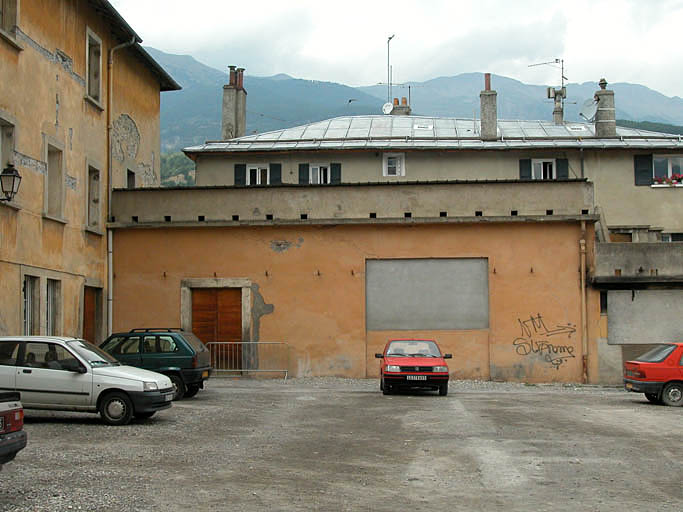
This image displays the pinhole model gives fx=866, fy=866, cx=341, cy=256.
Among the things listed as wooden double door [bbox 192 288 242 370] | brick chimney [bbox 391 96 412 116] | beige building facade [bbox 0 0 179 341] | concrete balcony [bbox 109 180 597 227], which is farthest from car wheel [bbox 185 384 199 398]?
brick chimney [bbox 391 96 412 116]

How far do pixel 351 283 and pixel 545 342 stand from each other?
6.05m

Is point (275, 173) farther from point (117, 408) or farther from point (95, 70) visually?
point (117, 408)

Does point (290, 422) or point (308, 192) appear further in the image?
point (308, 192)

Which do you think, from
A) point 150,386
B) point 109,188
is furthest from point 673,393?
point 109,188

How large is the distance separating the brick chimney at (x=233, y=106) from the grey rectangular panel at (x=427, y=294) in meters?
15.3

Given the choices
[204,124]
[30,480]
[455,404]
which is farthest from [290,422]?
[204,124]

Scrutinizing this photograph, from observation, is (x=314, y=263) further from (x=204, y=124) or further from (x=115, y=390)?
(x=204, y=124)

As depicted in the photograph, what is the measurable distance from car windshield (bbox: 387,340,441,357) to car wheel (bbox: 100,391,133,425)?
8554 millimetres

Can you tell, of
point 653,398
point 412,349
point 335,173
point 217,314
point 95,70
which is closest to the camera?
point 653,398

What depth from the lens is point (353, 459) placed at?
1112cm

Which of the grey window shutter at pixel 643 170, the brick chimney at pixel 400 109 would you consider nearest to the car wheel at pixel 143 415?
the grey window shutter at pixel 643 170

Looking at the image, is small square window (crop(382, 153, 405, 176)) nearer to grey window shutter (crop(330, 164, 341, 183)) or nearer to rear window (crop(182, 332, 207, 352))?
grey window shutter (crop(330, 164, 341, 183))

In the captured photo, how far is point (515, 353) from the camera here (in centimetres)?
2583

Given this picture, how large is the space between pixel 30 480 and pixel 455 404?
1109 centimetres
